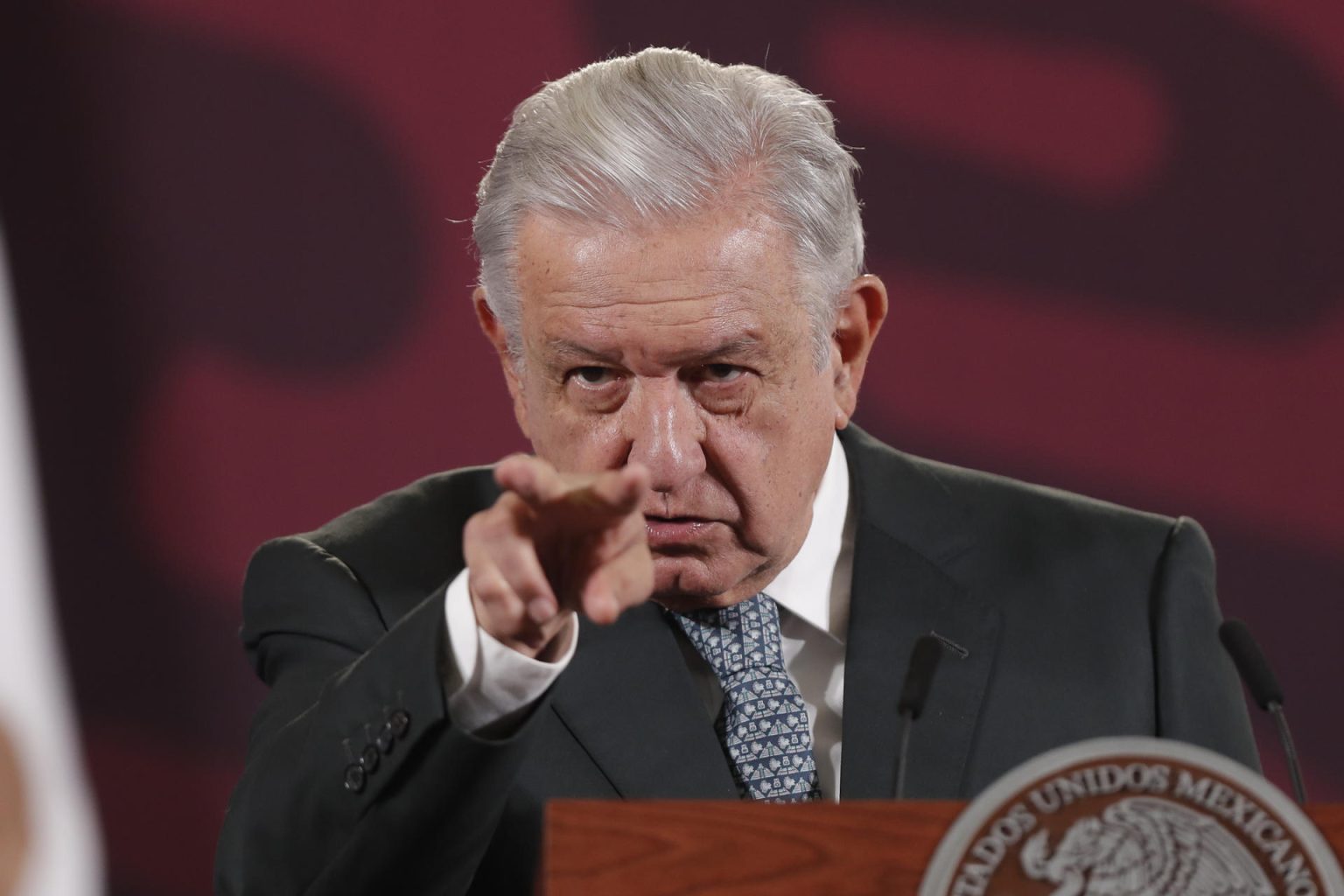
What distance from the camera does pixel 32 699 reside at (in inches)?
80.5

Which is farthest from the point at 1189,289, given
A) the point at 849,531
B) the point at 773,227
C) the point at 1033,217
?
the point at 773,227

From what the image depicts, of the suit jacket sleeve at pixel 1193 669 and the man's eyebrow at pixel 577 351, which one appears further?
the suit jacket sleeve at pixel 1193 669

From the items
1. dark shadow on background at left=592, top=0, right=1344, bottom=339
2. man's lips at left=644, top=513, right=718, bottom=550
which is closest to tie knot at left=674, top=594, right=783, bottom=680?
man's lips at left=644, top=513, right=718, bottom=550

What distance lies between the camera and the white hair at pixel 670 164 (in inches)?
57.6

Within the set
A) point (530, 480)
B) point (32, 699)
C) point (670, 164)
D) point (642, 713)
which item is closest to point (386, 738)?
point (530, 480)

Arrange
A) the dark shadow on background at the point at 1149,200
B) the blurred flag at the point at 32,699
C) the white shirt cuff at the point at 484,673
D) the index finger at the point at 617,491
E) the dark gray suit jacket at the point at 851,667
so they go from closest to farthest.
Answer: the index finger at the point at 617,491, the white shirt cuff at the point at 484,673, the dark gray suit jacket at the point at 851,667, the blurred flag at the point at 32,699, the dark shadow on background at the point at 1149,200

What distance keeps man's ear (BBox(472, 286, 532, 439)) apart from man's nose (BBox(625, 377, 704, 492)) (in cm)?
16

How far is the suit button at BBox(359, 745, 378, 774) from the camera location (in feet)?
3.76

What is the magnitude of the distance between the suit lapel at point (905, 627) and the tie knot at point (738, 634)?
0.07 meters

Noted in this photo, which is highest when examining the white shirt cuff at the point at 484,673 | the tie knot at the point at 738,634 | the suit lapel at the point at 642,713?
the white shirt cuff at the point at 484,673

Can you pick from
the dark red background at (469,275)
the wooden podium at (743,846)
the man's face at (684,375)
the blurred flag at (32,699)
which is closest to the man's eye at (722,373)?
the man's face at (684,375)

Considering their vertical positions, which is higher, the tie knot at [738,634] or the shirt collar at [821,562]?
the shirt collar at [821,562]

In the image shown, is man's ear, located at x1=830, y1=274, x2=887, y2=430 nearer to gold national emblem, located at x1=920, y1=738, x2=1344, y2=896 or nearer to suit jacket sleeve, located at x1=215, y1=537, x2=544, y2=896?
suit jacket sleeve, located at x1=215, y1=537, x2=544, y2=896

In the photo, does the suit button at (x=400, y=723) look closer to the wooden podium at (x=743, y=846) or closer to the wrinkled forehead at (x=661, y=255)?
the wooden podium at (x=743, y=846)
